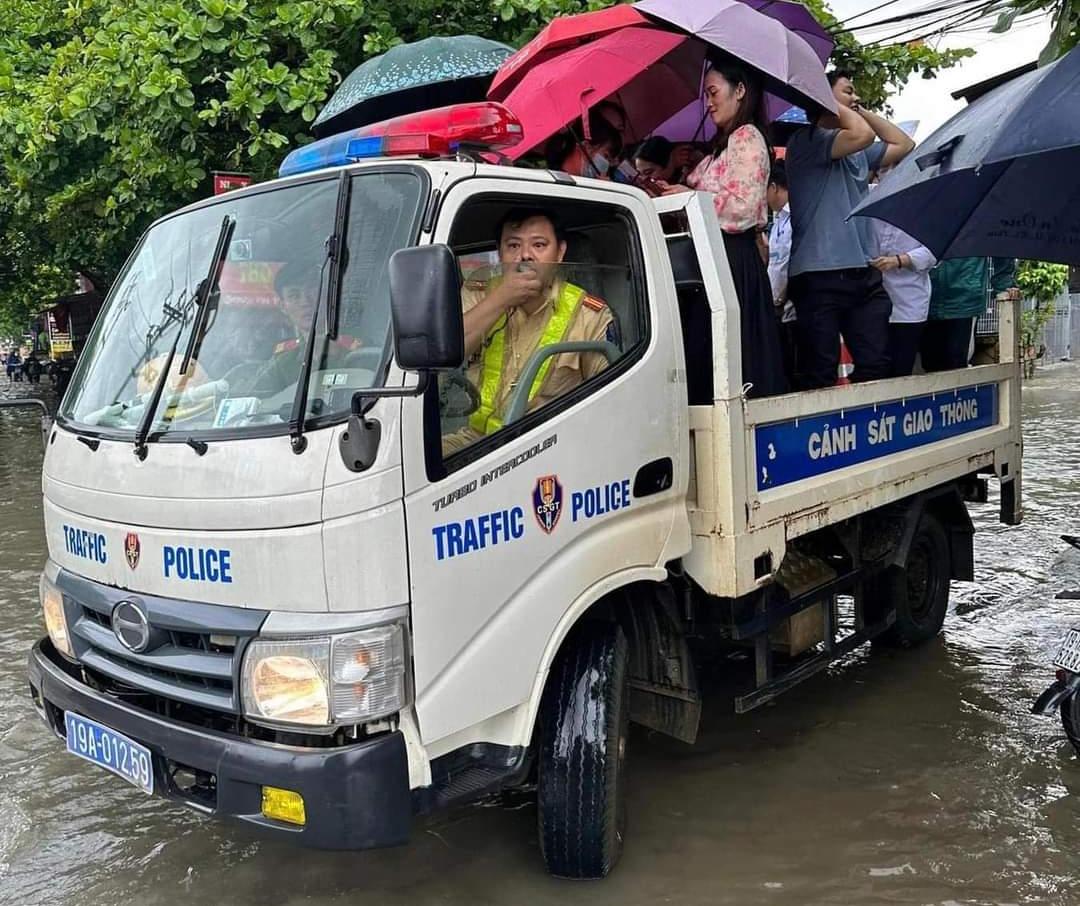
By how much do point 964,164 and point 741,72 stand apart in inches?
40.3

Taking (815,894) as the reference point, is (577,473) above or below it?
above

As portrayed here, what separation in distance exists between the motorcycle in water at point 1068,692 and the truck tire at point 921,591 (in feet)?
3.83

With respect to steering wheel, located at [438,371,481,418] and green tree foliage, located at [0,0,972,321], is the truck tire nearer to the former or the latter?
steering wheel, located at [438,371,481,418]

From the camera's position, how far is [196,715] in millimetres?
2613

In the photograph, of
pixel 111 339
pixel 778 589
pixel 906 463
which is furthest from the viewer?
pixel 906 463

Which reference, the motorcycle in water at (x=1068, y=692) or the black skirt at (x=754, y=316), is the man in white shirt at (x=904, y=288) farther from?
the motorcycle in water at (x=1068, y=692)

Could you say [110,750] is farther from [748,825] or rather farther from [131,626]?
[748,825]

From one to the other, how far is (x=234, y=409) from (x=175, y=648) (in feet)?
2.14

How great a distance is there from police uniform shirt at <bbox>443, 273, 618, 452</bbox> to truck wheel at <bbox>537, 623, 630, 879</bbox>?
2.57ft

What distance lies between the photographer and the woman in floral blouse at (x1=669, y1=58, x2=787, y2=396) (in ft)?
11.7

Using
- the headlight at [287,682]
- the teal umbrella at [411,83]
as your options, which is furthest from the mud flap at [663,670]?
the teal umbrella at [411,83]

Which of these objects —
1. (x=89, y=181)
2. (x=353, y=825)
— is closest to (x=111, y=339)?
(x=353, y=825)

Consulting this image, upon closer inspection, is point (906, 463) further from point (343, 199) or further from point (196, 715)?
point (196, 715)

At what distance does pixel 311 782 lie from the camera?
7.60 feet
